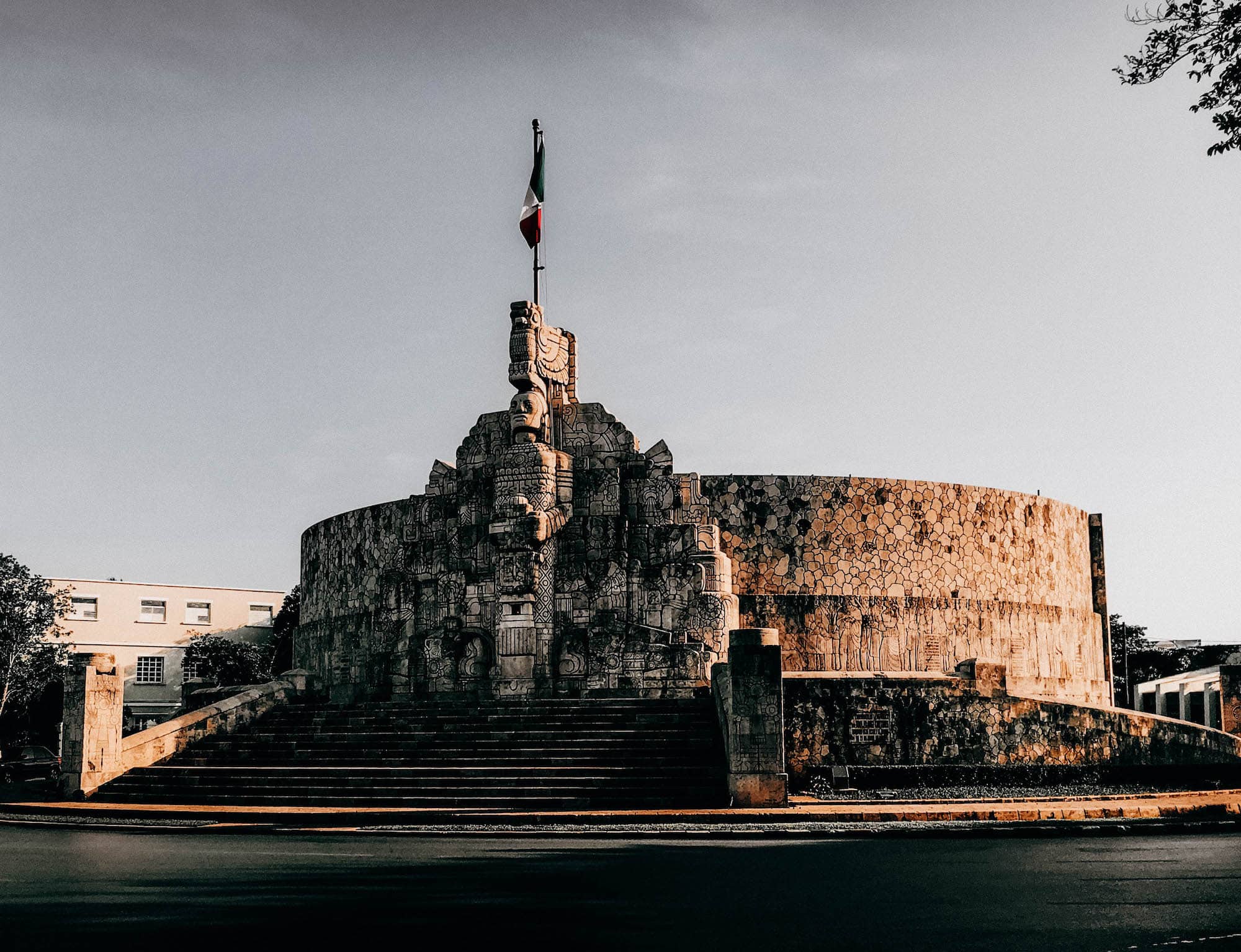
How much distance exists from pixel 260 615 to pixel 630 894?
155 ft

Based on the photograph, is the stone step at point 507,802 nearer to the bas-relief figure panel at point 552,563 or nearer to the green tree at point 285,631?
the bas-relief figure panel at point 552,563

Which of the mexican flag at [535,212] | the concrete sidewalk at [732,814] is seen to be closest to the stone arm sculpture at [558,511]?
the mexican flag at [535,212]

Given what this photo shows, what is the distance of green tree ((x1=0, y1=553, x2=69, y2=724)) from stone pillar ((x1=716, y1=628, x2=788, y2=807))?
78.5ft

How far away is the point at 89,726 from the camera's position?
1788 centimetres

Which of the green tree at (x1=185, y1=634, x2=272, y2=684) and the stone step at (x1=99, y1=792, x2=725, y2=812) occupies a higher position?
the green tree at (x1=185, y1=634, x2=272, y2=684)

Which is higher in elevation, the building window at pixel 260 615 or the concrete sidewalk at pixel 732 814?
the building window at pixel 260 615

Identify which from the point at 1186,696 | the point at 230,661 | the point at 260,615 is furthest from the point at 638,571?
the point at 260,615

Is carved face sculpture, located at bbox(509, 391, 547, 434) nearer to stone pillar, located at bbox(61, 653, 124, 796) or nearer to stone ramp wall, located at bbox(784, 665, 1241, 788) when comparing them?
stone ramp wall, located at bbox(784, 665, 1241, 788)

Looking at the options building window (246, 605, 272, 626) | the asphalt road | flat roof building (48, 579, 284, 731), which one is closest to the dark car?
the asphalt road

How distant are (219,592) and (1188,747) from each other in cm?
4025

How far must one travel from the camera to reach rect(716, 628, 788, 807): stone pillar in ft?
50.1

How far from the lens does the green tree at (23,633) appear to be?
33.3 m

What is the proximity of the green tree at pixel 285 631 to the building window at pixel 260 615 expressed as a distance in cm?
465

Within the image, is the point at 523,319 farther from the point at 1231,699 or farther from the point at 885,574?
the point at 1231,699
